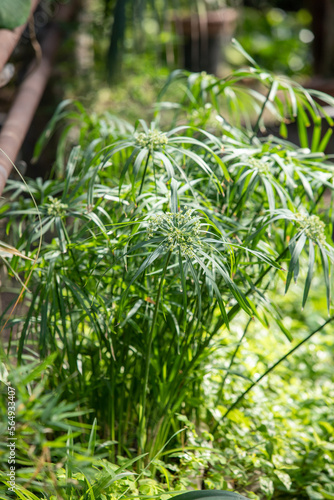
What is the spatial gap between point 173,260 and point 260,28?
15.4 ft

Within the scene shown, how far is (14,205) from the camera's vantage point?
1.13m

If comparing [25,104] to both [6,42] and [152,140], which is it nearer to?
[6,42]

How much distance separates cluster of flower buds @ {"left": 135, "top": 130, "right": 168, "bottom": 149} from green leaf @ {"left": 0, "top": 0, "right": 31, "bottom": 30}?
2.11 ft

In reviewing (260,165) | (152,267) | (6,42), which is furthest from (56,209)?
(6,42)

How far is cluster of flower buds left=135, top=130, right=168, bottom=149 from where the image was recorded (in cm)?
93

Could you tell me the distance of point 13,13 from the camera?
1282mm

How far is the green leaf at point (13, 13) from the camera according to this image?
1256 mm

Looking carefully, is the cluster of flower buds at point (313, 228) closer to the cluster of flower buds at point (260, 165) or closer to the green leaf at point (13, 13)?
the cluster of flower buds at point (260, 165)

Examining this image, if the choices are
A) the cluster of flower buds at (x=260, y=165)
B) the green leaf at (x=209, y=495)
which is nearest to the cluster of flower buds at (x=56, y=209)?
the cluster of flower buds at (x=260, y=165)

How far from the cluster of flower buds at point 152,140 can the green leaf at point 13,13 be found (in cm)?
64

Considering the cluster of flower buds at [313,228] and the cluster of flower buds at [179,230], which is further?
the cluster of flower buds at [313,228]

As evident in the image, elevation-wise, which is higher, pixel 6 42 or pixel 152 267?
pixel 6 42

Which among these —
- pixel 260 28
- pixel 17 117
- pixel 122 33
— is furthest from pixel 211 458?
pixel 260 28

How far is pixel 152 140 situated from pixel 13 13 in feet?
2.31
